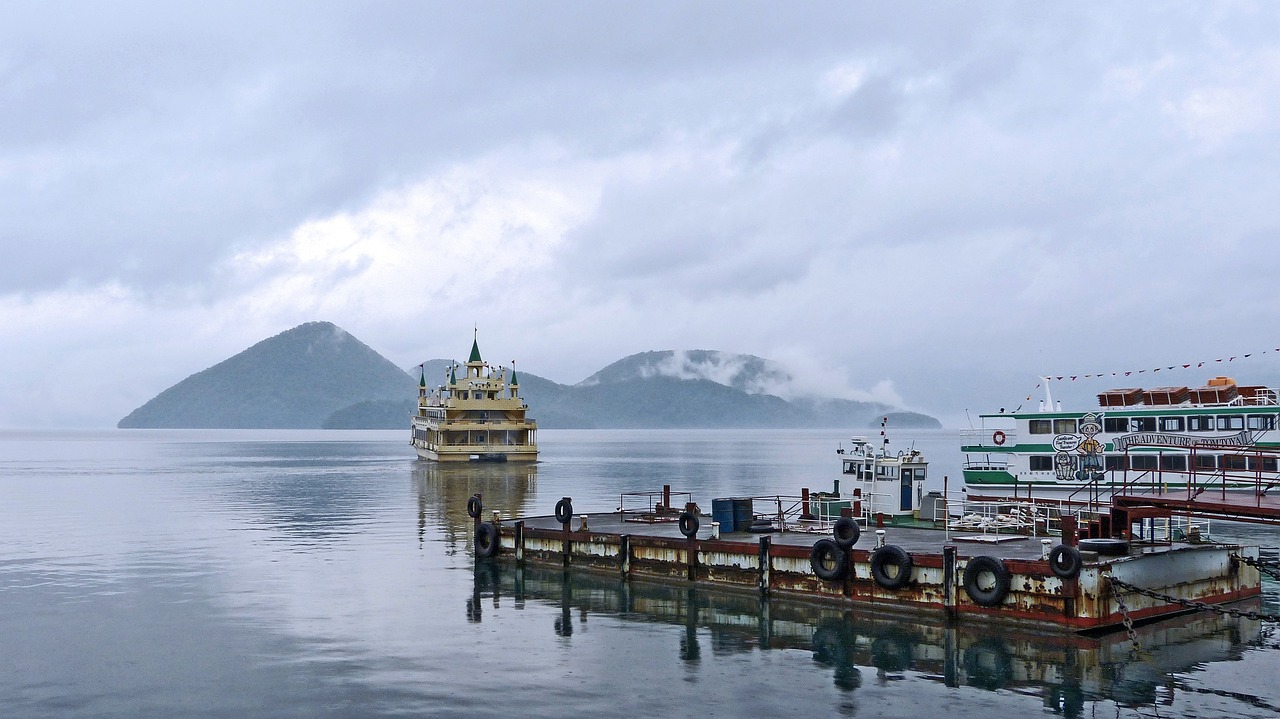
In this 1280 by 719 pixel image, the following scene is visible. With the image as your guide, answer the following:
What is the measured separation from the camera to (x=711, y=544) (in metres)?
37.2

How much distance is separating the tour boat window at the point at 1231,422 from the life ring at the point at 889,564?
36.6 metres

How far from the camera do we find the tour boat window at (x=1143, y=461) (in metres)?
62.4

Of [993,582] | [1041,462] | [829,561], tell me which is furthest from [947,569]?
[1041,462]

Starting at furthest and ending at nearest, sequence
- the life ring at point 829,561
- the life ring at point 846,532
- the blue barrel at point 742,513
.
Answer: the blue barrel at point 742,513 < the life ring at point 829,561 < the life ring at point 846,532

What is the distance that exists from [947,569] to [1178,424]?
121ft

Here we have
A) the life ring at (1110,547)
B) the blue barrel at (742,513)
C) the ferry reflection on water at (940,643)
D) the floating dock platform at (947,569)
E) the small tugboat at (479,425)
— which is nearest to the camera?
the ferry reflection on water at (940,643)

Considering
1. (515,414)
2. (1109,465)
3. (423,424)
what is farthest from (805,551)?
(423,424)

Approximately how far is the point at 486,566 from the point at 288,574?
25.6 feet

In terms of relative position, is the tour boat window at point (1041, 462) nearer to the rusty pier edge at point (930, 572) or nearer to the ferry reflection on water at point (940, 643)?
the rusty pier edge at point (930, 572)

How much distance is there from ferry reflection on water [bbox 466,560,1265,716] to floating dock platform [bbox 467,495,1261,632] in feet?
2.00

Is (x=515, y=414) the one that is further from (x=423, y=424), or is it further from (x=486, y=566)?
(x=486, y=566)

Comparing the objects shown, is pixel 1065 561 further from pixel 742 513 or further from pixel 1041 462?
pixel 1041 462

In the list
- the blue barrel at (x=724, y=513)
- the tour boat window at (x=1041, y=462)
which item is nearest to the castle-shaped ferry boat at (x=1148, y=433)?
the tour boat window at (x=1041, y=462)

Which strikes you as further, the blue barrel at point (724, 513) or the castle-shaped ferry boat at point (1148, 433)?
the castle-shaped ferry boat at point (1148, 433)
